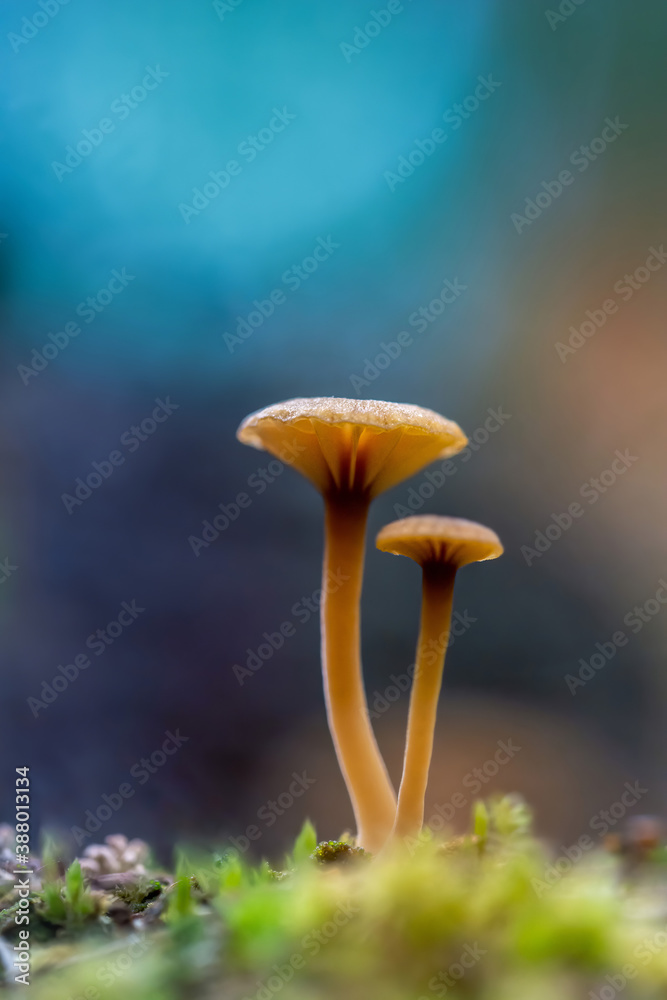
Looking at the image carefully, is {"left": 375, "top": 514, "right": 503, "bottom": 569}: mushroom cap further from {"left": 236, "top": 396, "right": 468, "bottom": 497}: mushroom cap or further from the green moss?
the green moss

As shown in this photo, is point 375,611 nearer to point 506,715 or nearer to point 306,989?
point 506,715

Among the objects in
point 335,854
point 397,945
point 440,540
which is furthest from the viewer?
point 440,540

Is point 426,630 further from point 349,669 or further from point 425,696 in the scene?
point 349,669

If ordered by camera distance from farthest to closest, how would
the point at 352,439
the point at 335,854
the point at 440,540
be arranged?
the point at 352,439 < the point at 440,540 < the point at 335,854

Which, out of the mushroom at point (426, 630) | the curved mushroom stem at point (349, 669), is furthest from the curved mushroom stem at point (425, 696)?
the curved mushroom stem at point (349, 669)

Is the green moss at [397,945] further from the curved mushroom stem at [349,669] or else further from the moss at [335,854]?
the curved mushroom stem at [349,669]

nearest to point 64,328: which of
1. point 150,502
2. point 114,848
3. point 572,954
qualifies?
point 150,502

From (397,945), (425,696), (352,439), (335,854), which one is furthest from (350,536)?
(397,945)
